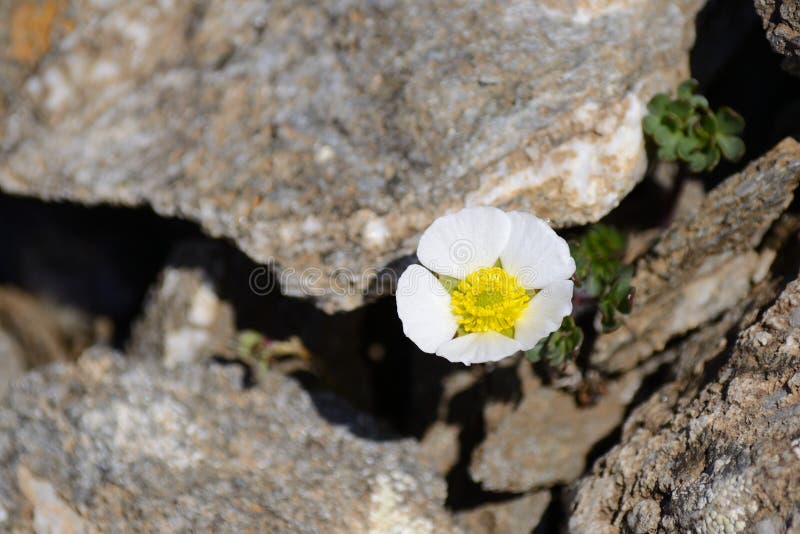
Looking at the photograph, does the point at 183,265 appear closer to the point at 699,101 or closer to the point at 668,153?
the point at 668,153

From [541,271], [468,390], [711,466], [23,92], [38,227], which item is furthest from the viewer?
[38,227]

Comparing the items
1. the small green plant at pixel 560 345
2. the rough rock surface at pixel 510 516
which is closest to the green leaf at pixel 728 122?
the small green plant at pixel 560 345

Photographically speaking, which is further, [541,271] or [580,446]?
[580,446]

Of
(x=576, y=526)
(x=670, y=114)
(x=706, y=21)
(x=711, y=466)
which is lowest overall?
(x=576, y=526)

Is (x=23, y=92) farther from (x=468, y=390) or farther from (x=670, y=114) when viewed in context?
(x=670, y=114)

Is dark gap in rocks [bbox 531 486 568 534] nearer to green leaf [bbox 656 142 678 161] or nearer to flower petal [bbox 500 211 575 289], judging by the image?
flower petal [bbox 500 211 575 289]

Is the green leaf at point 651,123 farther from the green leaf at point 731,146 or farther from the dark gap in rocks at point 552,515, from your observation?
the dark gap in rocks at point 552,515

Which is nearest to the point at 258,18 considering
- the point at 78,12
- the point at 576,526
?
the point at 78,12
